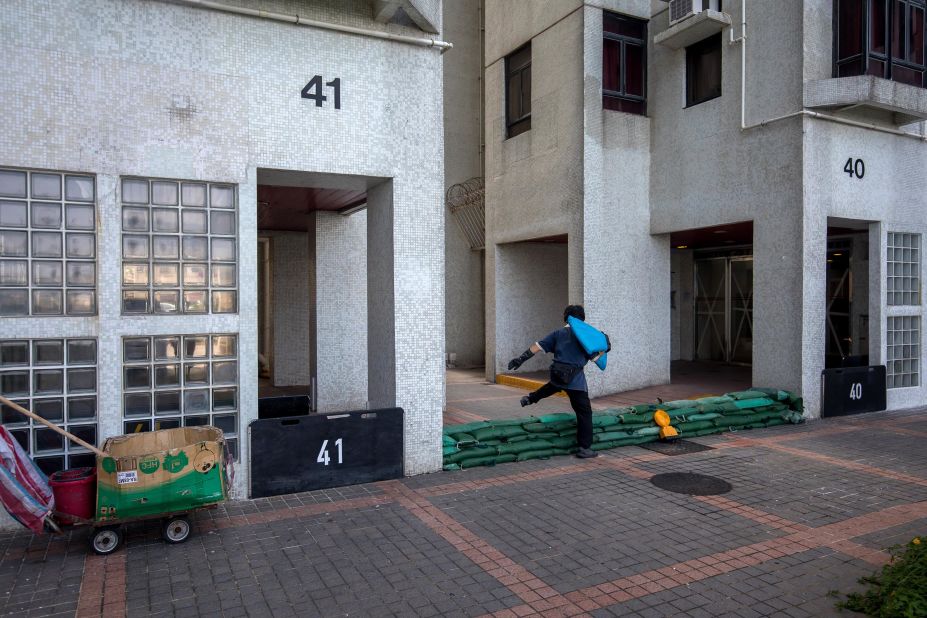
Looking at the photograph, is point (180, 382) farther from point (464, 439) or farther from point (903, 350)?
point (903, 350)

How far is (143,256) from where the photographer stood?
244 inches

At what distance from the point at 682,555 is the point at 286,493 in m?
3.76

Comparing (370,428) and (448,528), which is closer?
(448,528)

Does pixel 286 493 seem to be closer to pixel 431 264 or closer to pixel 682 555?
pixel 431 264

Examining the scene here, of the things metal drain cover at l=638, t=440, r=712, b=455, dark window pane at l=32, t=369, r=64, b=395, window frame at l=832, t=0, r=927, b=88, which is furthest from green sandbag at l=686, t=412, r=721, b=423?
dark window pane at l=32, t=369, r=64, b=395

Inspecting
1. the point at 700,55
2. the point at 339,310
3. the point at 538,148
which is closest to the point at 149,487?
the point at 339,310

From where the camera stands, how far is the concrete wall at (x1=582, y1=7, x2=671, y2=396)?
12.2m

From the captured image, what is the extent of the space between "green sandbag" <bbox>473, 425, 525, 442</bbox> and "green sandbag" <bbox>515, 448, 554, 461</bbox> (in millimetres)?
260

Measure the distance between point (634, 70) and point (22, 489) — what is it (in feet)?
39.4

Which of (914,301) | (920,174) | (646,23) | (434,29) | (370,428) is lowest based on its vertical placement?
(370,428)

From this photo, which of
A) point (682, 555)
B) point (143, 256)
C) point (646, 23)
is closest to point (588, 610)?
point (682, 555)

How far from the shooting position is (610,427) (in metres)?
8.55

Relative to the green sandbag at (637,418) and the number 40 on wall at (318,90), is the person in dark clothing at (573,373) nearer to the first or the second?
the green sandbag at (637,418)

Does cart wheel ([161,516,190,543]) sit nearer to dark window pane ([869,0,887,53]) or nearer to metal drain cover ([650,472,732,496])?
metal drain cover ([650,472,732,496])
